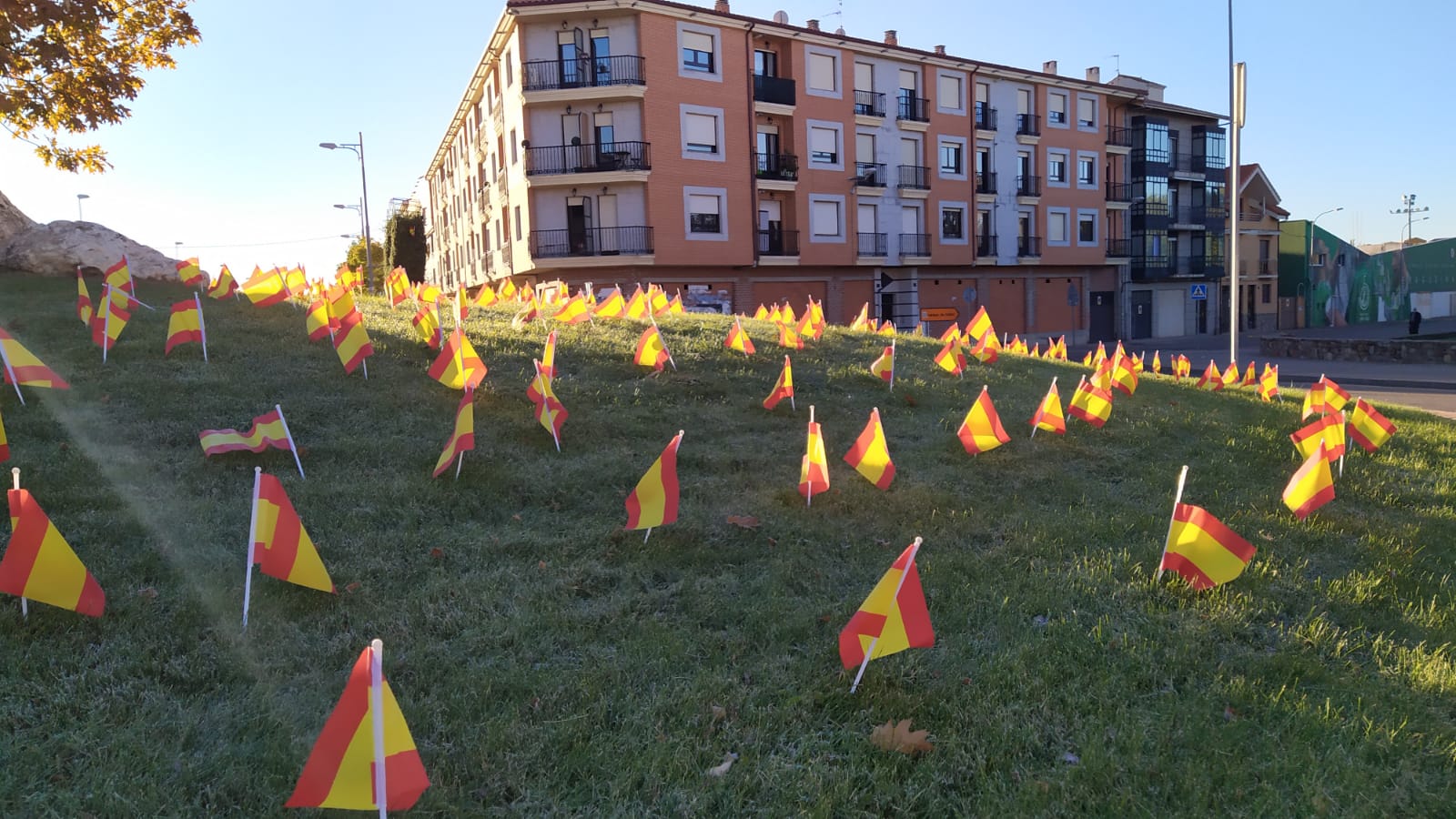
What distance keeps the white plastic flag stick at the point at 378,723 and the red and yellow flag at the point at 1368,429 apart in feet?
28.5

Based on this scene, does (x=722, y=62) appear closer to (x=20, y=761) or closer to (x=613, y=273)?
(x=613, y=273)

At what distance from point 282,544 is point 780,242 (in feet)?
100

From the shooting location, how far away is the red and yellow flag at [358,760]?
2.33m

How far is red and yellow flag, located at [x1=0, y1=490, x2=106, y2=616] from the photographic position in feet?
11.1

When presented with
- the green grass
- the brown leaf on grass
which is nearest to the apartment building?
the green grass

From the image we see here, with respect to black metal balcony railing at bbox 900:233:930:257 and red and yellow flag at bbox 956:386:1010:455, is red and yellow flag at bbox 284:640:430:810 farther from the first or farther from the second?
black metal balcony railing at bbox 900:233:930:257

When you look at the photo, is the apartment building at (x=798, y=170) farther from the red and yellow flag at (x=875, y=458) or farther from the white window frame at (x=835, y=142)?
the red and yellow flag at (x=875, y=458)

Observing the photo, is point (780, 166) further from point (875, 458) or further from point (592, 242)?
point (875, 458)

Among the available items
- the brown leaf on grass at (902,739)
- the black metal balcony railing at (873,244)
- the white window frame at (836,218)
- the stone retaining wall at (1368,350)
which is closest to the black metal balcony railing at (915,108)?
the white window frame at (836,218)

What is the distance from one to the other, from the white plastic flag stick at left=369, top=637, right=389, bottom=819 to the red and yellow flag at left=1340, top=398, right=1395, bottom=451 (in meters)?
8.69

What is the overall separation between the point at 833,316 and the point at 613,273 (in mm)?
9133

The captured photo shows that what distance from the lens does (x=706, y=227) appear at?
30953 mm

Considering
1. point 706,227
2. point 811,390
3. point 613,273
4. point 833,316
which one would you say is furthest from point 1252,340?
Result: point 811,390

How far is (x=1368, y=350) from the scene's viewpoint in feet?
86.8
